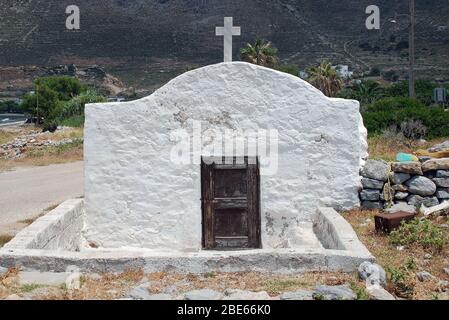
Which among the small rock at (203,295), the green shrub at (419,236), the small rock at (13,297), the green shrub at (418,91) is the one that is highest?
the green shrub at (418,91)

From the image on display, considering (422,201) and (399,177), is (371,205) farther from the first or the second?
(422,201)

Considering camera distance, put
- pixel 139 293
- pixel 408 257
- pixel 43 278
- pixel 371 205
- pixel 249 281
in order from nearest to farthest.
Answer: pixel 139 293, pixel 249 281, pixel 43 278, pixel 408 257, pixel 371 205

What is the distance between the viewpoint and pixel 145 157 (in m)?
8.47

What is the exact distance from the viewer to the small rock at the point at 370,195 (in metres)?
8.69

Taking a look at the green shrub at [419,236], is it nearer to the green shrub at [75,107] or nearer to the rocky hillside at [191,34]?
the green shrub at [75,107]

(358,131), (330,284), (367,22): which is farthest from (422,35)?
(330,284)

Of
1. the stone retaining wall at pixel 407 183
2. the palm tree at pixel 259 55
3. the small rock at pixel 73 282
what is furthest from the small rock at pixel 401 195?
the palm tree at pixel 259 55

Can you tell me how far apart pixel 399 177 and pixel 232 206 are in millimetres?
2461

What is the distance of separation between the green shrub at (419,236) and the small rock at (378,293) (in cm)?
185

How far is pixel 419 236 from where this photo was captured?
22.6 ft

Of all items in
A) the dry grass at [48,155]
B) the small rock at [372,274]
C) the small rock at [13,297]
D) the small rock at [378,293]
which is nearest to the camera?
the small rock at [378,293]

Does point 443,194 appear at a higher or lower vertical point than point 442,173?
lower

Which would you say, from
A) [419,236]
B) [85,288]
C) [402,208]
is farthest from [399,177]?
[85,288]
